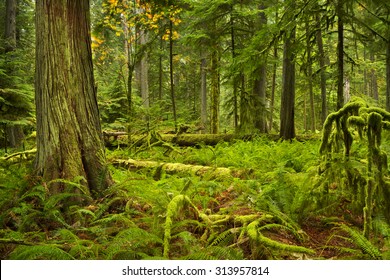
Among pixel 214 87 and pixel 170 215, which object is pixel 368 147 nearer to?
pixel 170 215

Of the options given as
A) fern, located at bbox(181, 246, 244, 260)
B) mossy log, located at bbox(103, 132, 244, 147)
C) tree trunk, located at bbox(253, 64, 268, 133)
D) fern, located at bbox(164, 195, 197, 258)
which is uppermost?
tree trunk, located at bbox(253, 64, 268, 133)

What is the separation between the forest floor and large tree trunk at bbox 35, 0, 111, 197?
1.04 feet

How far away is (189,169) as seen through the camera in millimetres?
6020

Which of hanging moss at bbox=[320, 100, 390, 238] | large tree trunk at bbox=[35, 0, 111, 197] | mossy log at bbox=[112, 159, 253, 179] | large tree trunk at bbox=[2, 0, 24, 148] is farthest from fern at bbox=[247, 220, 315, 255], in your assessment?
large tree trunk at bbox=[2, 0, 24, 148]

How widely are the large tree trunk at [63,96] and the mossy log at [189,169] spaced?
2.07 metres

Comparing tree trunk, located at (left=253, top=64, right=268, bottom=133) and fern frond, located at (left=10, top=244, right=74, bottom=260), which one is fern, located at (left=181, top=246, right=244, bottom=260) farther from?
tree trunk, located at (left=253, top=64, right=268, bottom=133)

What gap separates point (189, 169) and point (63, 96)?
2.82 m

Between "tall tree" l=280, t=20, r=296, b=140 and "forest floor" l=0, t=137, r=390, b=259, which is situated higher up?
"tall tree" l=280, t=20, r=296, b=140

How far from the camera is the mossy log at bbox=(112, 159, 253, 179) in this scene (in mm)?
5391

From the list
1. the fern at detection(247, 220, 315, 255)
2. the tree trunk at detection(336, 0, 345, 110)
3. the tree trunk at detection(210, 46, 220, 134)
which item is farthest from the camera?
the tree trunk at detection(210, 46, 220, 134)

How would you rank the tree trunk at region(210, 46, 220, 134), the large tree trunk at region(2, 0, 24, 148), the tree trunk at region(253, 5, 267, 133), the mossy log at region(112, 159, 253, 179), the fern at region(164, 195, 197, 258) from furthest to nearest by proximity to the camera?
1. the tree trunk at region(210, 46, 220, 134)
2. the large tree trunk at region(2, 0, 24, 148)
3. the tree trunk at region(253, 5, 267, 133)
4. the mossy log at region(112, 159, 253, 179)
5. the fern at region(164, 195, 197, 258)

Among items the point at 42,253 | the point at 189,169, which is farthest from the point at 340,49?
the point at 42,253

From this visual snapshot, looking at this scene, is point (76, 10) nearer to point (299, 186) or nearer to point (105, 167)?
point (105, 167)
